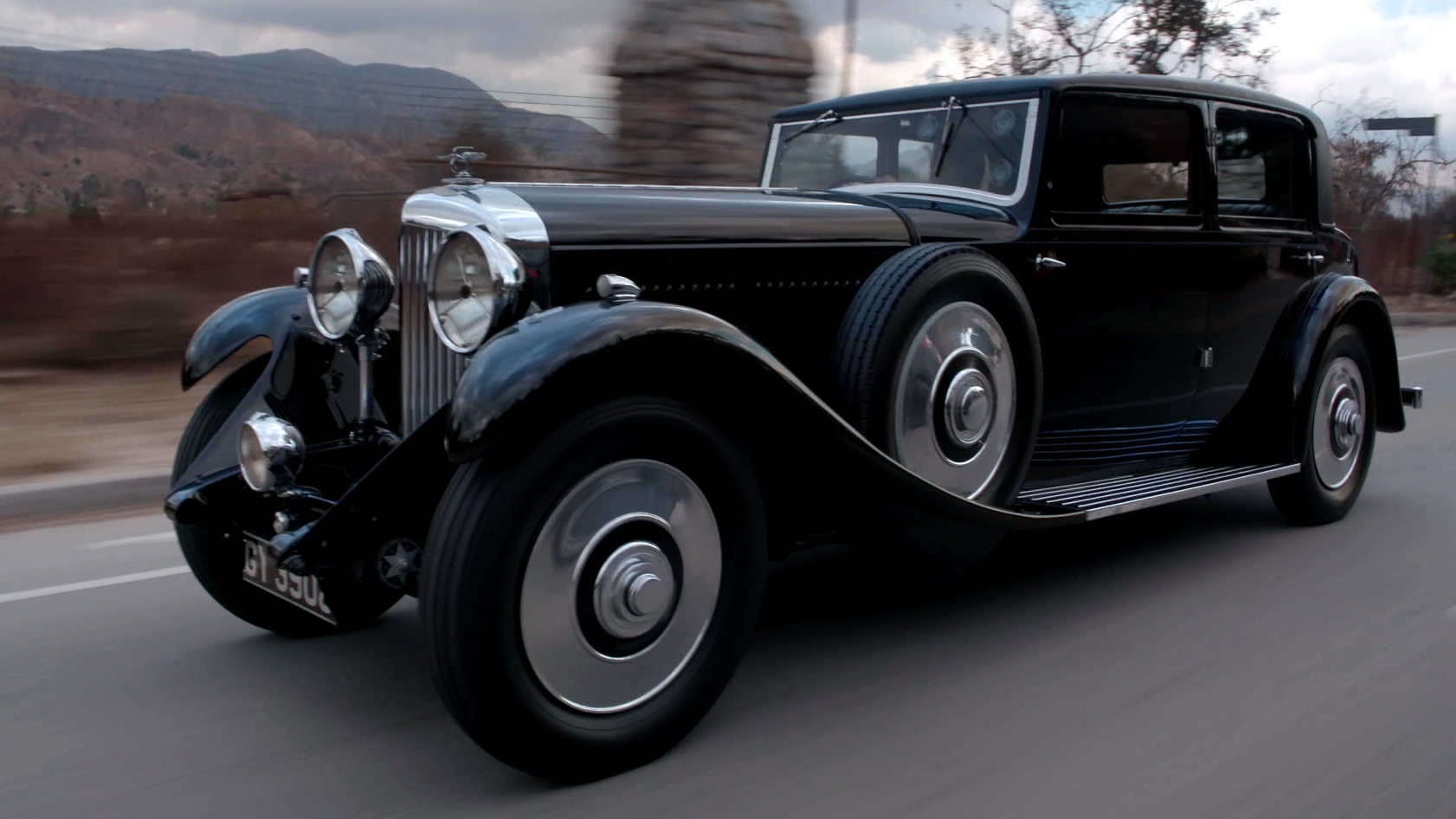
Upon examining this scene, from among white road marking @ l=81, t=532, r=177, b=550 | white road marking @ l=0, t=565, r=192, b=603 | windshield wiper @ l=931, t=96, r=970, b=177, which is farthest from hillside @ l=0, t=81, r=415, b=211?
windshield wiper @ l=931, t=96, r=970, b=177

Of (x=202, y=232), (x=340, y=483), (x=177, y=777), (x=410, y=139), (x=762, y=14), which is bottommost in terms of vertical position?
(x=177, y=777)

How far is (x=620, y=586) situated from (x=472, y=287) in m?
0.80

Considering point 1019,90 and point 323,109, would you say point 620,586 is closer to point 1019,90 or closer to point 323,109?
point 1019,90

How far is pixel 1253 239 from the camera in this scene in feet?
15.6

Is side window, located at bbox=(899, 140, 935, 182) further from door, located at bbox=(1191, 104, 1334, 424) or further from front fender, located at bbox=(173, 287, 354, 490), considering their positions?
front fender, located at bbox=(173, 287, 354, 490)

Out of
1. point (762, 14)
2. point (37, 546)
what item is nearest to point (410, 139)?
point (762, 14)

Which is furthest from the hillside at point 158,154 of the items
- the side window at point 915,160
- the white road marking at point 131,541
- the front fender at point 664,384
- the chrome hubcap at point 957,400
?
the front fender at point 664,384

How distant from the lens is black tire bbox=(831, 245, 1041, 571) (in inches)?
133

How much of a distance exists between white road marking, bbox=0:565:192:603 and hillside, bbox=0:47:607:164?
646 cm

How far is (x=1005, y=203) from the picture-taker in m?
4.09

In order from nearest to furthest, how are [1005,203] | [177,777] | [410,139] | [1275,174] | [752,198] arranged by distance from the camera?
[177,777] < [752,198] < [1005,203] < [1275,174] < [410,139]

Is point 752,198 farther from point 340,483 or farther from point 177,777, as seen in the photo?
point 177,777

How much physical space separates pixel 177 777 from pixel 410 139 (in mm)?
9481

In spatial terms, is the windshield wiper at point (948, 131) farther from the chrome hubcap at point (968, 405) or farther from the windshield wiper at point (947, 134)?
the chrome hubcap at point (968, 405)
